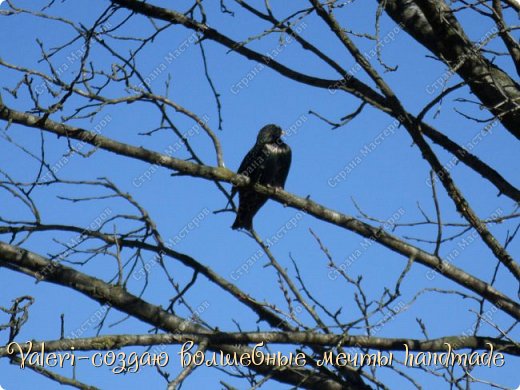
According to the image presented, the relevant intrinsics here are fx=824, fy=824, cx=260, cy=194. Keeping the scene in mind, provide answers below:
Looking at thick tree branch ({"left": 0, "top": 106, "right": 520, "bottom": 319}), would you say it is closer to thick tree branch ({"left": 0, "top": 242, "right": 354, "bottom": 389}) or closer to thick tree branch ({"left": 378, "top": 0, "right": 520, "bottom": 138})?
thick tree branch ({"left": 0, "top": 242, "right": 354, "bottom": 389})

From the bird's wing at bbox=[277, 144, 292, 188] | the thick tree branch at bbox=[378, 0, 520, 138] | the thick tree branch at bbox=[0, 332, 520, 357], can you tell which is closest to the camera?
the thick tree branch at bbox=[0, 332, 520, 357]

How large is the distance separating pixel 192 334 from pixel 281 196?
29.3 inches

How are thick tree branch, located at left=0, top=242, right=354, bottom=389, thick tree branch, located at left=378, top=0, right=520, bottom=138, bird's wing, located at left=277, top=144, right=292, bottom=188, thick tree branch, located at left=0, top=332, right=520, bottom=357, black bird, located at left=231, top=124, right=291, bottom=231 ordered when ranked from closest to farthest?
thick tree branch, located at left=0, top=332, right=520, bottom=357 → thick tree branch, located at left=0, top=242, right=354, bottom=389 → thick tree branch, located at left=378, top=0, right=520, bottom=138 → black bird, located at left=231, top=124, right=291, bottom=231 → bird's wing, located at left=277, top=144, right=292, bottom=188

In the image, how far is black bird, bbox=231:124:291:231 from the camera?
19.9 feet

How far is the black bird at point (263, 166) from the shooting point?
606 centimetres

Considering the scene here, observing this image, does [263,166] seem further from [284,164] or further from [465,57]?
[465,57]

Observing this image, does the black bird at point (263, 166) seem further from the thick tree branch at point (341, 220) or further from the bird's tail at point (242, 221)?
the thick tree branch at point (341, 220)

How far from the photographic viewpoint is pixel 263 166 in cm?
610

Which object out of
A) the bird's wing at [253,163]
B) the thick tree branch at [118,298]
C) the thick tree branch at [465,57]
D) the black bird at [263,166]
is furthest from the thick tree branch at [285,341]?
the bird's wing at [253,163]

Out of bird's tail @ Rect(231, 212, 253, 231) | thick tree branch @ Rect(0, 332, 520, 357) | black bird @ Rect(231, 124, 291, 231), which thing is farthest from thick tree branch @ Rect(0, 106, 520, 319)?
bird's tail @ Rect(231, 212, 253, 231)

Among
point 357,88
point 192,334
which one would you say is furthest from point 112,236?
point 357,88

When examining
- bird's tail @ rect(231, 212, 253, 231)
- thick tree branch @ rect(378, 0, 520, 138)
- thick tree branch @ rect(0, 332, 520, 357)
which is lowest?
thick tree branch @ rect(0, 332, 520, 357)

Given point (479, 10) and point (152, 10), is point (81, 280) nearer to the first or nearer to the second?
point (152, 10)

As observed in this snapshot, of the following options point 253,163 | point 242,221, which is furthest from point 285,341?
point 253,163
